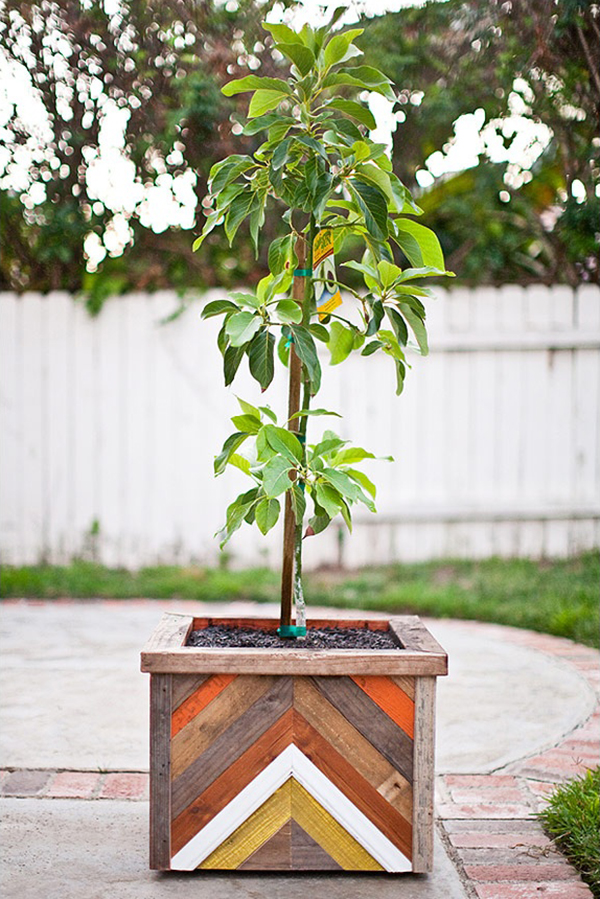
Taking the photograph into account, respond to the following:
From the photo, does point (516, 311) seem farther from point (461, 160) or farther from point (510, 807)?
point (510, 807)

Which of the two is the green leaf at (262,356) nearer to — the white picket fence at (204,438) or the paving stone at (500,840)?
the paving stone at (500,840)

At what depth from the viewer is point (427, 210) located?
563cm

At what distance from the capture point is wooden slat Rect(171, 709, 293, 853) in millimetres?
1777

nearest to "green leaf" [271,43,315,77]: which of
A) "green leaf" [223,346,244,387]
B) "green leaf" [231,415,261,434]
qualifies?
"green leaf" [223,346,244,387]

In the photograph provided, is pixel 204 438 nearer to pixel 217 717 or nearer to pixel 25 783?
pixel 25 783

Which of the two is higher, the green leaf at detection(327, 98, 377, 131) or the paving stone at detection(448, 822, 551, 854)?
the green leaf at detection(327, 98, 377, 131)

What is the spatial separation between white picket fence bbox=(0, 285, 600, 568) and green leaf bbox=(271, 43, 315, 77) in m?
3.28

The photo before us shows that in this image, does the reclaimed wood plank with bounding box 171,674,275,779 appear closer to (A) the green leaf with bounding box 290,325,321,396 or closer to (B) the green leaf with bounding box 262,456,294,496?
(B) the green leaf with bounding box 262,456,294,496

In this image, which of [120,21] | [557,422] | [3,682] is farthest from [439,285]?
[3,682]

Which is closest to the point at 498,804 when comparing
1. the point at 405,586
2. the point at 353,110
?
the point at 353,110

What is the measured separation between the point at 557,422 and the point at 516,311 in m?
0.65

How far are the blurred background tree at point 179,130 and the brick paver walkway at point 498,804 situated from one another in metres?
3.06

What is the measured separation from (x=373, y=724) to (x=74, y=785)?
907mm

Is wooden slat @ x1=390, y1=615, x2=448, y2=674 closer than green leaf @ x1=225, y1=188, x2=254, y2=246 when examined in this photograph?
Yes
